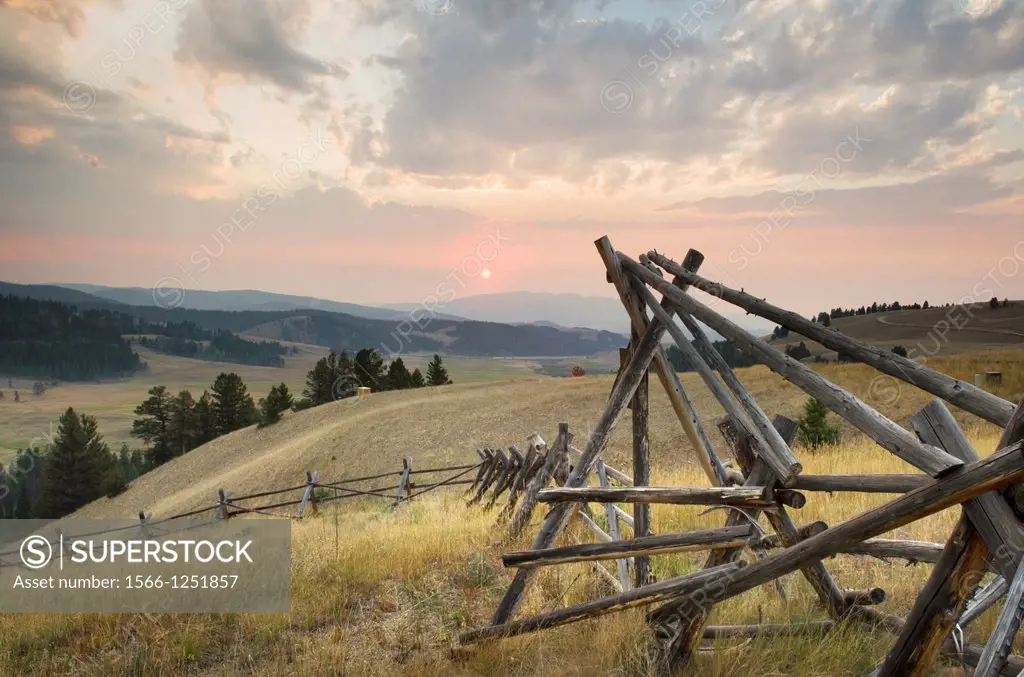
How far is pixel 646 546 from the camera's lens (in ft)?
13.9

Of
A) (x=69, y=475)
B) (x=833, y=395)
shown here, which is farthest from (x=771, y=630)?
(x=69, y=475)

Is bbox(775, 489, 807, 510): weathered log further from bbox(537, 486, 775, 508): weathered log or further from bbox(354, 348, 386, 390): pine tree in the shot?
bbox(354, 348, 386, 390): pine tree

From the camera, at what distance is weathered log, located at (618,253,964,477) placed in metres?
2.88

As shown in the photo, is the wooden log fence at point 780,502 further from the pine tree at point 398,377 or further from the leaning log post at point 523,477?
the pine tree at point 398,377

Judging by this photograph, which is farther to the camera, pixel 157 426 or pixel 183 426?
pixel 157 426

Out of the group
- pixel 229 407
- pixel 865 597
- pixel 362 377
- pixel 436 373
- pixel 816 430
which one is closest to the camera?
pixel 865 597

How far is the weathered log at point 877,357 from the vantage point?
9.68 ft

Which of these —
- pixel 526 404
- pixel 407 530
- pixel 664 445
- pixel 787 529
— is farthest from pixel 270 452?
pixel 787 529

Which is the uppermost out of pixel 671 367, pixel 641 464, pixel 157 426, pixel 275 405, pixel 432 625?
pixel 671 367

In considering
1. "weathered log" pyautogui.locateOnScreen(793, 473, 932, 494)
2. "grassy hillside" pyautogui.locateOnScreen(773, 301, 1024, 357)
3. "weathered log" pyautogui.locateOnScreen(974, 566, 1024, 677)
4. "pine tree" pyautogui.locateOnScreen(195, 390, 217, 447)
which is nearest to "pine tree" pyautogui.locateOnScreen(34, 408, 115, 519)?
"pine tree" pyautogui.locateOnScreen(195, 390, 217, 447)

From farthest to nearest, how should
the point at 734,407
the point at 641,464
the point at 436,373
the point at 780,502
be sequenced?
1. the point at 436,373
2. the point at 641,464
3. the point at 734,407
4. the point at 780,502

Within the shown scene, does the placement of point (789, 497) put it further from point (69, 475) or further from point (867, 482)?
point (69, 475)

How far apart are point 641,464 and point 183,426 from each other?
8035cm

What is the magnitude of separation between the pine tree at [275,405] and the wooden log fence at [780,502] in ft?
154
